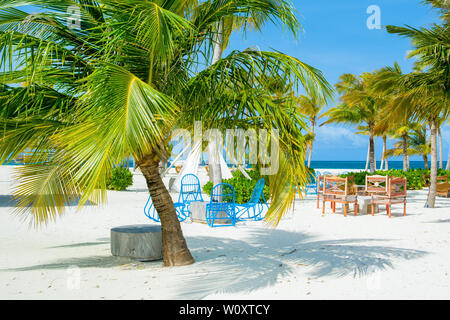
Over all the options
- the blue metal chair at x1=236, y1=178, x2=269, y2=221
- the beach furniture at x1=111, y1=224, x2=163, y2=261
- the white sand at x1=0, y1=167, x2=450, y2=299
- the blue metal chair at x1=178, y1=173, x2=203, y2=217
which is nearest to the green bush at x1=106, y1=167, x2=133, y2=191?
the blue metal chair at x1=178, y1=173, x2=203, y2=217

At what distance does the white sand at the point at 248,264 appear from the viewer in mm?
4707

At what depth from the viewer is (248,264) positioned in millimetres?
6043

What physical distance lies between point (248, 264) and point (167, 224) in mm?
1399

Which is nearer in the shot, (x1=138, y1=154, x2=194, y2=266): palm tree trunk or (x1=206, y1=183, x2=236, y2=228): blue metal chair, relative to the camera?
(x1=138, y1=154, x2=194, y2=266): palm tree trunk

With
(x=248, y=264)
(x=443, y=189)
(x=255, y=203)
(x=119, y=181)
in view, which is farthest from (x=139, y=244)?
(x=443, y=189)

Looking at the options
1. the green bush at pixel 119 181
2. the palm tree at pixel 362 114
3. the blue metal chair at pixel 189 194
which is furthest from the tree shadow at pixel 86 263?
the palm tree at pixel 362 114

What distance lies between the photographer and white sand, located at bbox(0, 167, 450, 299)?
15.4 ft

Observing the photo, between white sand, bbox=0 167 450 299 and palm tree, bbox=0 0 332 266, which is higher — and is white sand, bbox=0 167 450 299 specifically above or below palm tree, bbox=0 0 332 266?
below

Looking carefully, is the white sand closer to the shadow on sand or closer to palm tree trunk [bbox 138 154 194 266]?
the shadow on sand

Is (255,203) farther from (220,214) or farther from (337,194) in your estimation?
(337,194)

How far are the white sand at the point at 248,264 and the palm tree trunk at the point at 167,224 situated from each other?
0.22 m

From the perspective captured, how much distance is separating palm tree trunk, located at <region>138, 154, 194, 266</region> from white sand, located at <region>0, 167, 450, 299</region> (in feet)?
0.71

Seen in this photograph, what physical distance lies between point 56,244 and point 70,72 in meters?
3.91
